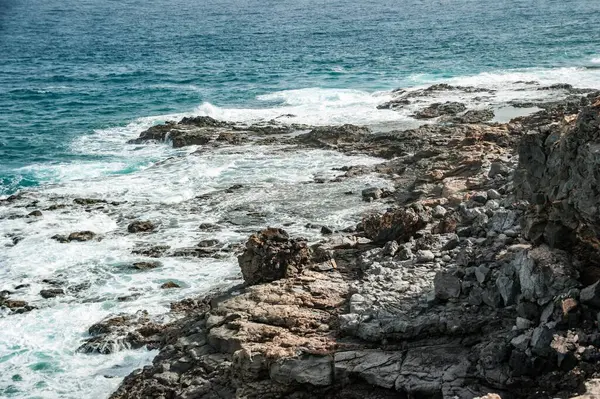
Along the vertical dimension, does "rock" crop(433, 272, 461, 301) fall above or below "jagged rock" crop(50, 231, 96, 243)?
above

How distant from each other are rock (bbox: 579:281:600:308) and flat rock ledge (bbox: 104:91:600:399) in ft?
0.08

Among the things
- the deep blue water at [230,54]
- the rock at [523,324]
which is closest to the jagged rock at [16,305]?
the rock at [523,324]

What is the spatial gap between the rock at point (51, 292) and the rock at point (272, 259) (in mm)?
6217

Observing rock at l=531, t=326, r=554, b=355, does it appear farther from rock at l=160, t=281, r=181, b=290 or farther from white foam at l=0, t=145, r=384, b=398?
rock at l=160, t=281, r=181, b=290

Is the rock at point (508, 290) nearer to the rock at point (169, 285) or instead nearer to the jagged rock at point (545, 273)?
the jagged rock at point (545, 273)

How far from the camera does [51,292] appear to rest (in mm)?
19812

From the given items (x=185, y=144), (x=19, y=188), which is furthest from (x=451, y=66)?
(x=19, y=188)

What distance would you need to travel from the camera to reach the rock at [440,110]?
37.8m

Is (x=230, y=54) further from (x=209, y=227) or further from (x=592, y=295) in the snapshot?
(x=592, y=295)

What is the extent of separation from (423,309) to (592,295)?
341 cm

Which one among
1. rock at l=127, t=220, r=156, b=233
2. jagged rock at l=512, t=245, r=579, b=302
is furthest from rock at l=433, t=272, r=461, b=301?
rock at l=127, t=220, r=156, b=233

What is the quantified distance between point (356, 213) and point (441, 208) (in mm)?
4653

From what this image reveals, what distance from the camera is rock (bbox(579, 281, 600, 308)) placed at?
1027 centimetres

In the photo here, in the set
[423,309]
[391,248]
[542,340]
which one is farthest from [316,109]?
[542,340]
